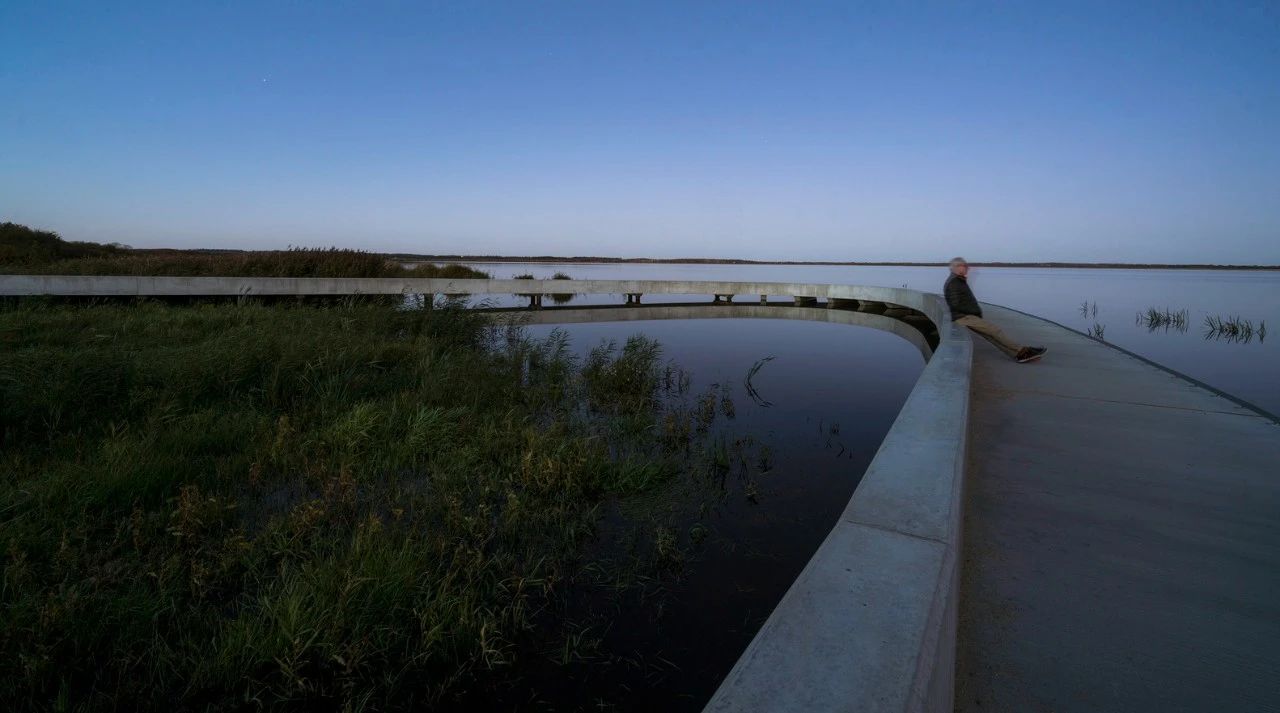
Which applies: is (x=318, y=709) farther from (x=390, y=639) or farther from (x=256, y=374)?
(x=256, y=374)

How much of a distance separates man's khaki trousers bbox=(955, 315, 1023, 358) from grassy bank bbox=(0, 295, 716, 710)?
439 centimetres

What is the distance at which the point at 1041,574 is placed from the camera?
2.41m

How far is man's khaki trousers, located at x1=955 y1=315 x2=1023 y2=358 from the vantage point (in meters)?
7.50

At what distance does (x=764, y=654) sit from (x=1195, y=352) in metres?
15.4

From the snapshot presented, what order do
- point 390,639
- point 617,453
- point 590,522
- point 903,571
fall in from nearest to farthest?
point 903,571 < point 390,639 < point 590,522 < point 617,453

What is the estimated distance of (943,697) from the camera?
1633 mm

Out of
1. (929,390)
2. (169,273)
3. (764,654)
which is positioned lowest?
(764,654)

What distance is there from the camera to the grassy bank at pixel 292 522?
236cm

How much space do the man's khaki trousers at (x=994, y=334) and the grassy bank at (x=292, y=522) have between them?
439 centimetres

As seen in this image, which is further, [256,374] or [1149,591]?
[256,374]

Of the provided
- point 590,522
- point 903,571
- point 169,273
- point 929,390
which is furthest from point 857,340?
point 169,273

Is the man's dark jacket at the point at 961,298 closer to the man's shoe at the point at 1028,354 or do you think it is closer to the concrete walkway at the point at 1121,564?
Answer: the man's shoe at the point at 1028,354

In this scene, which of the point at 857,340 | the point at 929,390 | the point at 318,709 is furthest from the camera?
the point at 857,340

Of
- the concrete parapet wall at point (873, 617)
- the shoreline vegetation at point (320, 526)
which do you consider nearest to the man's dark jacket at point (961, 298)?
the shoreline vegetation at point (320, 526)
